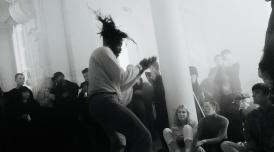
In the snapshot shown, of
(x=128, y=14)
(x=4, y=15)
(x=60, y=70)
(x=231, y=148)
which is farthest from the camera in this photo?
(x=128, y=14)

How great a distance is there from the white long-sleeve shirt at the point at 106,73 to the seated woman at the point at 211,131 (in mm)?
1406

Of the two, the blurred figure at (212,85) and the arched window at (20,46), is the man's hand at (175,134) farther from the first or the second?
the arched window at (20,46)

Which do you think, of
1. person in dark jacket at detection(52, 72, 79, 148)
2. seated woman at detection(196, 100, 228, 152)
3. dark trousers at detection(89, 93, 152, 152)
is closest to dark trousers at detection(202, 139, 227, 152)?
seated woman at detection(196, 100, 228, 152)

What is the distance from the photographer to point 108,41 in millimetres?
2180

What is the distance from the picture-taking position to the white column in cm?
353

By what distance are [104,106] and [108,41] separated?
0.65 meters

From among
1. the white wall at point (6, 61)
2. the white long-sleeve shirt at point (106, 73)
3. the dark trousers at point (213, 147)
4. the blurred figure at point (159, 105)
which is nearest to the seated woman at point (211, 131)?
the dark trousers at point (213, 147)

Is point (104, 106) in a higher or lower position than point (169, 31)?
lower

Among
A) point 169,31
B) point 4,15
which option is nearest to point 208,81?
point 169,31

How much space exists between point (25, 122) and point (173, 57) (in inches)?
81.9

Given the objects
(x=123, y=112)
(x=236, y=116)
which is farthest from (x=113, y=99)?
(x=236, y=116)

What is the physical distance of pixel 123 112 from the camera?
175cm

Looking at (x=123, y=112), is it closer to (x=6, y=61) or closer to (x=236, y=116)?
(x=236, y=116)

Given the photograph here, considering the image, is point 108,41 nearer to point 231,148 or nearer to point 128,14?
point 231,148
